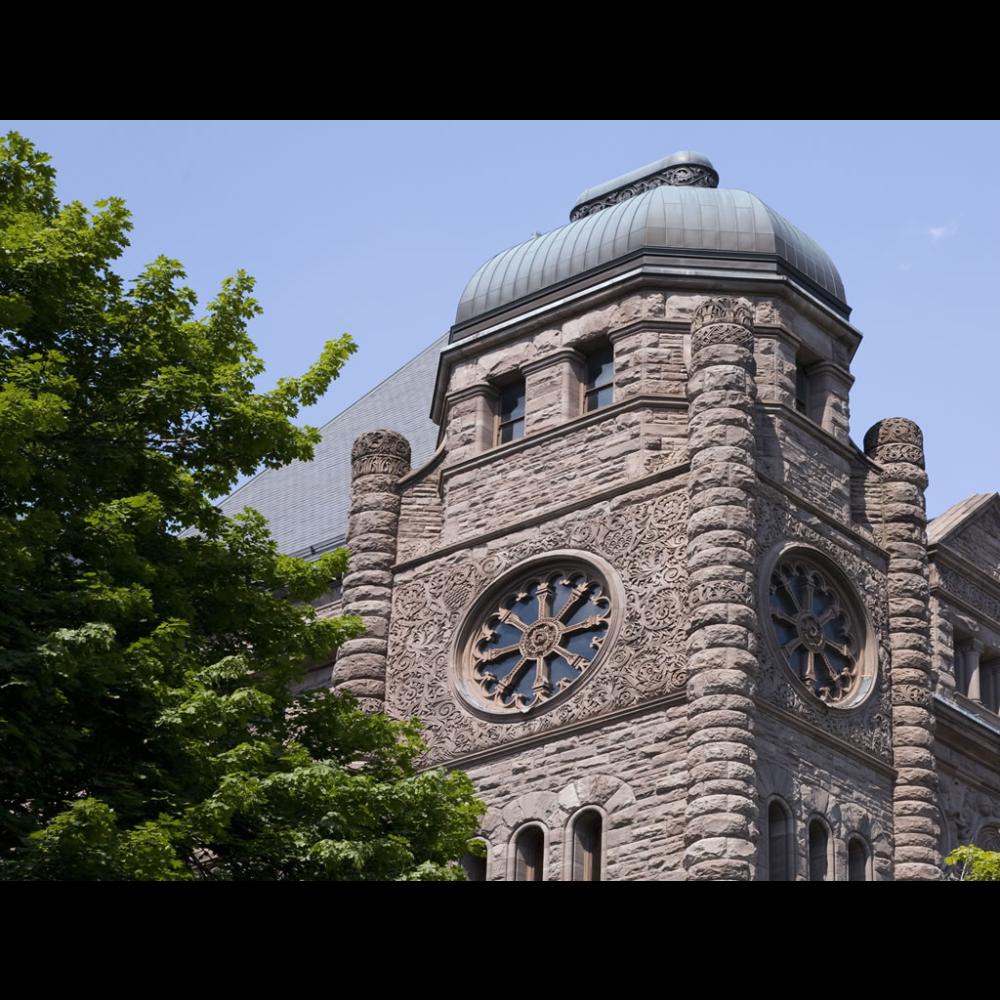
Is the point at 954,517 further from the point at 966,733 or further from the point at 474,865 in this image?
the point at 474,865

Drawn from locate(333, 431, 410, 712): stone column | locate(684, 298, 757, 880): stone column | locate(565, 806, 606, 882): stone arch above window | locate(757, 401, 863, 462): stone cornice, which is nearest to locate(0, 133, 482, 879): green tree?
locate(684, 298, 757, 880): stone column

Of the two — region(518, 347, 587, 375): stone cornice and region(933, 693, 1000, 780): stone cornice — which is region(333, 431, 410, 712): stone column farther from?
region(933, 693, 1000, 780): stone cornice

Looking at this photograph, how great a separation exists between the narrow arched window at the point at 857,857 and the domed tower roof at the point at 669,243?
8.05 meters

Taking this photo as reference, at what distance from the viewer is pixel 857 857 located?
23.4 m

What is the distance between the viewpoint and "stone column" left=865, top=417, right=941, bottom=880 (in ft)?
78.2

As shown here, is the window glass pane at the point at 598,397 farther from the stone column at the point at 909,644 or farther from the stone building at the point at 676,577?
the stone column at the point at 909,644

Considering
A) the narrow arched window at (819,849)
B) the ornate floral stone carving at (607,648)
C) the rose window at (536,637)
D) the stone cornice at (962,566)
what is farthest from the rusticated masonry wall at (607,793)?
the stone cornice at (962,566)

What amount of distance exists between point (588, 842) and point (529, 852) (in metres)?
0.86

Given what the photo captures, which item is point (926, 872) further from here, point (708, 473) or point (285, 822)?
point (285, 822)

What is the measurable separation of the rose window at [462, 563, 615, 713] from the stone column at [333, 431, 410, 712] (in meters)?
1.42

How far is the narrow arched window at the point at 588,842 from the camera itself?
73.5 feet

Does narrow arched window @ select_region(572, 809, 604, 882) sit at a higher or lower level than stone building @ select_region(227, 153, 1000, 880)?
lower

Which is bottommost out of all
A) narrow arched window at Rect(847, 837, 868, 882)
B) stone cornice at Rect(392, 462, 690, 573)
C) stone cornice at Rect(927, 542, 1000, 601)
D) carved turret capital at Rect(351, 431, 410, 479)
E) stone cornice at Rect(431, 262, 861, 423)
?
narrow arched window at Rect(847, 837, 868, 882)
